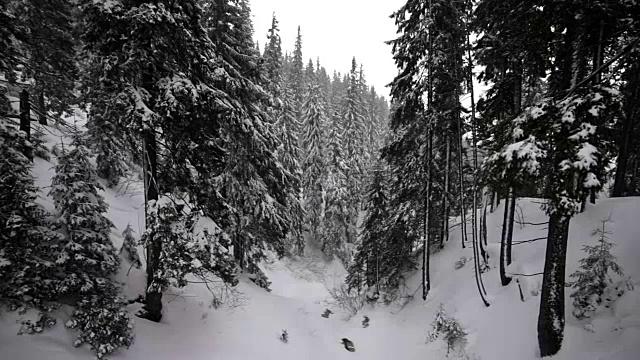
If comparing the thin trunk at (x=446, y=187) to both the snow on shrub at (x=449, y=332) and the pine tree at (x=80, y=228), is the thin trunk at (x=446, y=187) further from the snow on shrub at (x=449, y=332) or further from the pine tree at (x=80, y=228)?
the pine tree at (x=80, y=228)

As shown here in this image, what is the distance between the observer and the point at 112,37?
7.76 metres

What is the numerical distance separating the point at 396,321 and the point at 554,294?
9.54 m

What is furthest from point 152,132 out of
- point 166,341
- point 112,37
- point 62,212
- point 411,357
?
point 411,357

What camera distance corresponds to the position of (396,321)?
15.2 meters

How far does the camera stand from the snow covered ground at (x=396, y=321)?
661 centimetres

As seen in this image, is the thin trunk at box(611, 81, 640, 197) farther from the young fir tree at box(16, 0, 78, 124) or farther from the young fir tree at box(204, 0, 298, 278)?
the young fir tree at box(16, 0, 78, 124)

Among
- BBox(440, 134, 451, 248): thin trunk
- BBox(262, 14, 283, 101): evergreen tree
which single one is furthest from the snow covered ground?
BBox(262, 14, 283, 101): evergreen tree

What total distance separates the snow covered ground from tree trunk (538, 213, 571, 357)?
24cm

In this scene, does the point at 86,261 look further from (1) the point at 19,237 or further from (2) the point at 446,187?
(2) the point at 446,187

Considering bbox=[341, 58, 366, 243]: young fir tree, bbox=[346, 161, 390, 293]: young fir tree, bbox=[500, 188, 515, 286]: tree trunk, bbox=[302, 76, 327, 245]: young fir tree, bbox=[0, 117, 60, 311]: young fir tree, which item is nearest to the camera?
bbox=[0, 117, 60, 311]: young fir tree

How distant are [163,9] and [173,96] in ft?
6.91

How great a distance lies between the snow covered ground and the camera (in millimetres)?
6609

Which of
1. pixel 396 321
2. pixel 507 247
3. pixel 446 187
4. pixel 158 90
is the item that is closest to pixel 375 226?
pixel 446 187

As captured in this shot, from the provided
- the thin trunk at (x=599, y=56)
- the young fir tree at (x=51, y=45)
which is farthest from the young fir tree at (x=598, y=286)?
the young fir tree at (x=51, y=45)
